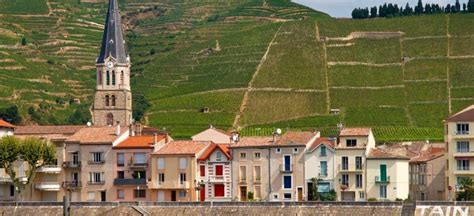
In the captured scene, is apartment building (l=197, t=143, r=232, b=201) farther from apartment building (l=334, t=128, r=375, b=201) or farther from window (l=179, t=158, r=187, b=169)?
apartment building (l=334, t=128, r=375, b=201)

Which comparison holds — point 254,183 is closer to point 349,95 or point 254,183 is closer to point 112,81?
point 112,81

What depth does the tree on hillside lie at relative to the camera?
91.4 metres

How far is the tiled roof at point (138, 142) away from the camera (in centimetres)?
9419

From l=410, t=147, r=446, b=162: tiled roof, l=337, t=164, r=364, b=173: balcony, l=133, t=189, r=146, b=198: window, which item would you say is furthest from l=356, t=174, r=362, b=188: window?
l=133, t=189, r=146, b=198: window

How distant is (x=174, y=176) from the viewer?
92.5 metres

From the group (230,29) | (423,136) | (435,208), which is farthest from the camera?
(230,29)

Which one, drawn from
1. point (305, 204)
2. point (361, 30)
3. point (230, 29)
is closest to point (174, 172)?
point (305, 204)

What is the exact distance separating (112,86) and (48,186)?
111 feet

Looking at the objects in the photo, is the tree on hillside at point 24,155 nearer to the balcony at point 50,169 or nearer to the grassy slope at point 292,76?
the balcony at point 50,169

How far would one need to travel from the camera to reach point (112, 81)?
128 m

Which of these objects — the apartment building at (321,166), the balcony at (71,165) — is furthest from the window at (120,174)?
the apartment building at (321,166)

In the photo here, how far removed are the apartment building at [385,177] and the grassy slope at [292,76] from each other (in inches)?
1483

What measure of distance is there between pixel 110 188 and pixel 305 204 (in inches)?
746

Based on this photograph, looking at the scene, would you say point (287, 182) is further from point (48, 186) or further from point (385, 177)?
point (48, 186)
